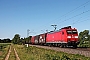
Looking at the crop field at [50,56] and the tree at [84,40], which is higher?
the tree at [84,40]

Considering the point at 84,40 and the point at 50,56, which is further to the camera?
the point at 84,40

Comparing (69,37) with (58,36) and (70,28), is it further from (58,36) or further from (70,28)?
(58,36)

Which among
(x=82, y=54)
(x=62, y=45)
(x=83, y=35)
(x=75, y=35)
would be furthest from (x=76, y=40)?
(x=83, y=35)

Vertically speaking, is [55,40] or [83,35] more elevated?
[83,35]

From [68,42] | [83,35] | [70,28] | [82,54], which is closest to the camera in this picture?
[82,54]

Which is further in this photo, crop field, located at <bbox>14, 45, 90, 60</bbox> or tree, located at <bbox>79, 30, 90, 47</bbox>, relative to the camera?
tree, located at <bbox>79, 30, 90, 47</bbox>

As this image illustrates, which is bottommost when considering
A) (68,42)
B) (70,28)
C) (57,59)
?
(57,59)

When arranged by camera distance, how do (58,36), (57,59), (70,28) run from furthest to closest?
(58,36) → (70,28) → (57,59)

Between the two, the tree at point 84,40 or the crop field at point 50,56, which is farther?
the tree at point 84,40

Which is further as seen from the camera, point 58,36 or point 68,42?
point 58,36

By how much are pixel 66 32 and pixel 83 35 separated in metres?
116

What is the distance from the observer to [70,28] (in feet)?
142

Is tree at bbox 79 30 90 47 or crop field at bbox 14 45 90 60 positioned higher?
tree at bbox 79 30 90 47

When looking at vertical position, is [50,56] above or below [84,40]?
below
